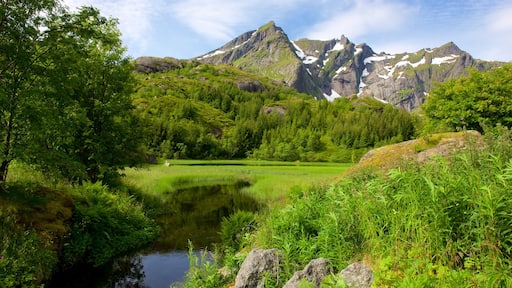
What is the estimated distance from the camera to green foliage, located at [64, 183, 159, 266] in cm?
1505

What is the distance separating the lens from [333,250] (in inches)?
284

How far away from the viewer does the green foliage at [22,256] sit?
986cm

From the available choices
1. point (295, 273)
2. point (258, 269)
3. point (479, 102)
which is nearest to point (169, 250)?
point (258, 269)

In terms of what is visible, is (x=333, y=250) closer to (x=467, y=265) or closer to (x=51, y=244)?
(x=467, y=265)

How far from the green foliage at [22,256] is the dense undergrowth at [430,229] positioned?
26.0 feet

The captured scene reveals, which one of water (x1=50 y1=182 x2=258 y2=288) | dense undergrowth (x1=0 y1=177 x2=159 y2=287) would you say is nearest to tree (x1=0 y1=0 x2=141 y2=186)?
dense undergrowth (x1=0 y1=177 x2=159 y2=287)

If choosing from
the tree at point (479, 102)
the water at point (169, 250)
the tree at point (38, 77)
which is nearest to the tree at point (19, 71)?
the tree at point (38, 77)

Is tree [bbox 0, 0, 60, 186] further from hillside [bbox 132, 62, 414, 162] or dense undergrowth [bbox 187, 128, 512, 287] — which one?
hillside [bbox 132, 62, 414, 162]

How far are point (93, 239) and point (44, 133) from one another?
5467 millimetres

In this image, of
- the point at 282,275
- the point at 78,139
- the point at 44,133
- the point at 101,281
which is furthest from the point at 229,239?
the point at 78,139

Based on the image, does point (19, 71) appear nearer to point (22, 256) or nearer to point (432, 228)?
point (22, 256)

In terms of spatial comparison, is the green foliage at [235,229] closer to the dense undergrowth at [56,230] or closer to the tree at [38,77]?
the dense undergrowth at [56,230]

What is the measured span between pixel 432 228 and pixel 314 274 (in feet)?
7.53

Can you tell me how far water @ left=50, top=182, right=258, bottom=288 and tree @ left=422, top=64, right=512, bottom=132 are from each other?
17.8 metres
